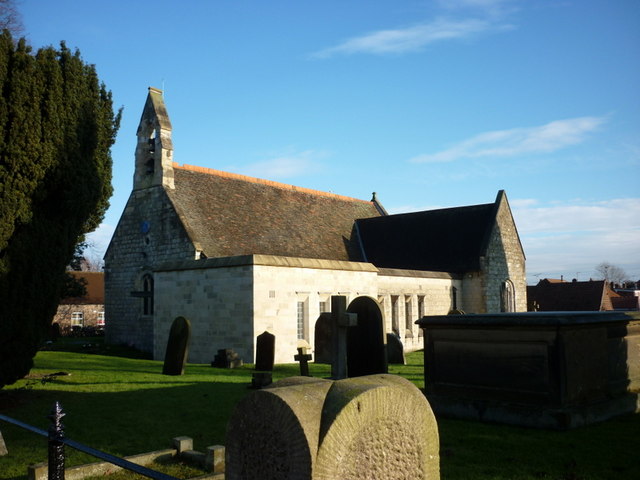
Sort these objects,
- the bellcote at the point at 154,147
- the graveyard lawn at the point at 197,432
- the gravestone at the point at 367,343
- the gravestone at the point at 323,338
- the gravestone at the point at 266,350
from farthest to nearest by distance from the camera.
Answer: the bellcote at the point at 154,147
the gravestone at the point at 323,338
the gravestone at the point at 266,350
the gravestone at the point at 367,343
the graveyard lawn at the point at 197,432

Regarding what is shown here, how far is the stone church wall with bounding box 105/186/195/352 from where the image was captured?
24438 millimetres

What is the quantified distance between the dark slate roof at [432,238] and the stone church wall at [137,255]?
37.1 ft

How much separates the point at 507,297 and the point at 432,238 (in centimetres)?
495

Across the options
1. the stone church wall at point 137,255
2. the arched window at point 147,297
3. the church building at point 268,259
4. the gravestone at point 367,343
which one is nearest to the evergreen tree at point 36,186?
the gravestone at point 367,343

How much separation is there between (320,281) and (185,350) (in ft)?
23.0

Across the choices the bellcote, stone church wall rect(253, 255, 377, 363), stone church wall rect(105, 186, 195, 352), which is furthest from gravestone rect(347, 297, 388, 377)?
the bellcote

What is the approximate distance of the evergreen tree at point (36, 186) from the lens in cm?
967

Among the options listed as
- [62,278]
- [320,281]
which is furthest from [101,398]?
[320,281]

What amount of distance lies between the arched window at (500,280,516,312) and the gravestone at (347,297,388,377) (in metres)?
21.1

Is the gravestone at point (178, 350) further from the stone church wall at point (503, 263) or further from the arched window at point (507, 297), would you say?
the arched window at point (507, 297)

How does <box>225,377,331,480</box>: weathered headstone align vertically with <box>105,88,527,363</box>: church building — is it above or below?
below

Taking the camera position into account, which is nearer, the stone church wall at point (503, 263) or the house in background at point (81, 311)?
the stone church wall at point (503, 263)

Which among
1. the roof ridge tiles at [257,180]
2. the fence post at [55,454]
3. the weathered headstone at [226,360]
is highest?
the roof ridge tiles at [257,180]

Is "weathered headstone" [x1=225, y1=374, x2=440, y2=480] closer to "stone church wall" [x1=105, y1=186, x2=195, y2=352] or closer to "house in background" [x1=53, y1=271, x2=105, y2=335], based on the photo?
"stone church wall" [x1=105, y1=186, x2=195, y2=352]
